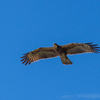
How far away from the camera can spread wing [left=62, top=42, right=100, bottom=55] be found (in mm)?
17984

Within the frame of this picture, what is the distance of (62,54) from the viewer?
61.0 feet

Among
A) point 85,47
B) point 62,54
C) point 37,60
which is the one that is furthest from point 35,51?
point 85,47

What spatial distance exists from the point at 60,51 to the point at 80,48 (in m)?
1.19

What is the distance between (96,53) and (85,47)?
78cm

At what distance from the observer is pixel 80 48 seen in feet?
60.7

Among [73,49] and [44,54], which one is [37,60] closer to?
[44,54]

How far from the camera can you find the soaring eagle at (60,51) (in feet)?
59.8

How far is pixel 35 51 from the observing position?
64.2 feet

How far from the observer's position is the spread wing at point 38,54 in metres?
19.2

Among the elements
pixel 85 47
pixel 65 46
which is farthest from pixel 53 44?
pixel 85 47

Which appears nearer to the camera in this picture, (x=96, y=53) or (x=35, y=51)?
(x=96, y=53)

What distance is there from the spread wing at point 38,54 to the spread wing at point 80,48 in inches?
36.5

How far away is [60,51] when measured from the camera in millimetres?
18594

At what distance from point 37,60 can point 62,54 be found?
1922 mm
